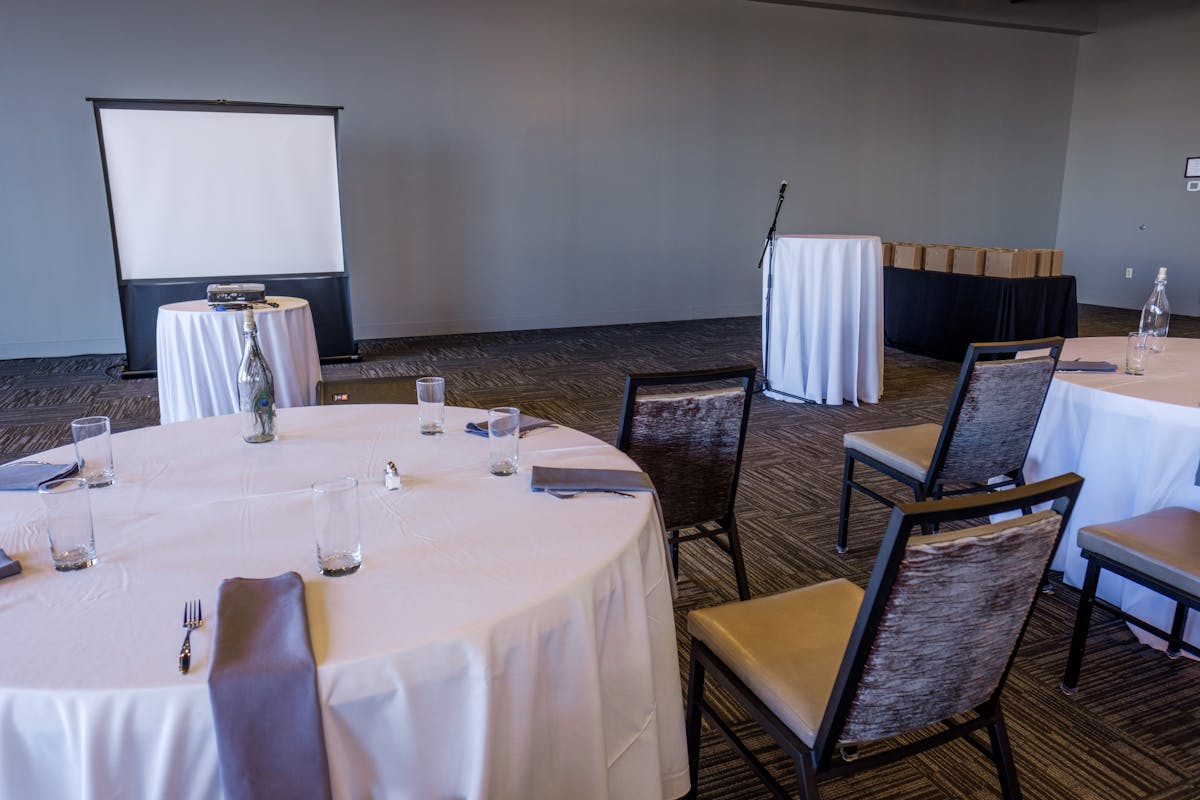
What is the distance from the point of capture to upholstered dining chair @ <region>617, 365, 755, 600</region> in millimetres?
2154

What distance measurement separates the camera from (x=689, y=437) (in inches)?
87.6

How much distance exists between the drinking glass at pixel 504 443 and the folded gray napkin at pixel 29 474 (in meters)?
0.89

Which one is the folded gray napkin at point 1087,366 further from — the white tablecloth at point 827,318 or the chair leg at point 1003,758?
the white tablecloth at point 827,318

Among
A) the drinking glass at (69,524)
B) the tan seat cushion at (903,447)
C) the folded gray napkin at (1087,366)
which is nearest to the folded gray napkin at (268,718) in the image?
the drinking glass at (69,524)

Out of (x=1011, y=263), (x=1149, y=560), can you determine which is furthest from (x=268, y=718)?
(x=1011, y=263)

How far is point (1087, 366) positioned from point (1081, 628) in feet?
3.61

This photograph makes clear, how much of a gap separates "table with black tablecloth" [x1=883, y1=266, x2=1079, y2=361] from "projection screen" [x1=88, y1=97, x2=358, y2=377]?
492 centimetres

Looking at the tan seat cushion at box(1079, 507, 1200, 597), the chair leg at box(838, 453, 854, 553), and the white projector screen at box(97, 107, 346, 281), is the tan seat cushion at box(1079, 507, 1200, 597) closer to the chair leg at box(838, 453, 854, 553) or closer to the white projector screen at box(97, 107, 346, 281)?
the chair leg at box(838, 453, 854, 553)

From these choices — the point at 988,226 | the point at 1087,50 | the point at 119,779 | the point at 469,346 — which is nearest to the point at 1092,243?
the point at 988,226

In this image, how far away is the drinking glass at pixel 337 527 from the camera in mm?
1265

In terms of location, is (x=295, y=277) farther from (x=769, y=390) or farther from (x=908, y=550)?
(x=908, y=550)

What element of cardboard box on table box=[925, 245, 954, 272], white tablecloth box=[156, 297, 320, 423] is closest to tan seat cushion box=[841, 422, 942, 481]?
white tablecloth box=[156, 297, 320, 423]

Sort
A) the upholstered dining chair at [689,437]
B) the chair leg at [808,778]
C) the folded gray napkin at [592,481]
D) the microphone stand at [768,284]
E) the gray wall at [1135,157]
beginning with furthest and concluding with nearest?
the gray wall at [1135,157], the microphone stand at [768,284], the upholstered dining chair at [689,437], the folded gray napkin at [592,481], the chair leg at [808,778]

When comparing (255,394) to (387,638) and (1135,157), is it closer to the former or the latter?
(387,638)
